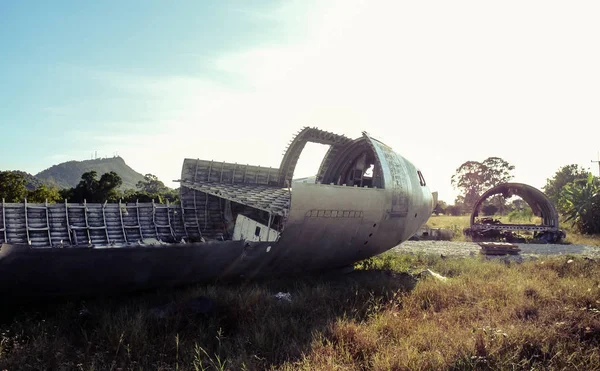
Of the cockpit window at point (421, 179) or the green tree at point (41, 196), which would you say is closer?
the cockpit window at point (421, 179)

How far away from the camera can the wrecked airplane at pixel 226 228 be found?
793cm

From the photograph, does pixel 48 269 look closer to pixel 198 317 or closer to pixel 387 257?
pixel 198 317

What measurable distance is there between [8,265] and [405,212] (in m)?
12.3

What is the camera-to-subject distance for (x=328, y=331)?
24.4 ft

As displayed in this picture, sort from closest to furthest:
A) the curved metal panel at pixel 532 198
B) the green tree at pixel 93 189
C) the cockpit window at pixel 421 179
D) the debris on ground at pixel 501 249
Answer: the cockpit window at pixel 421 179 < the debris on ground at pixel 501 249 < the curved metal panel at pixel 532 198 < the green tree at pixel 93 189

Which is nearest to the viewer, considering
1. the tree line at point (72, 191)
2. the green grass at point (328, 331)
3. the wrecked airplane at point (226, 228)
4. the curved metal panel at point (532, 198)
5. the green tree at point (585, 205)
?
the green grass at point (328, 331)

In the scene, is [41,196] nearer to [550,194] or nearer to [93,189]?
[93,189]

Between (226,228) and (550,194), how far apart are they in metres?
83.9

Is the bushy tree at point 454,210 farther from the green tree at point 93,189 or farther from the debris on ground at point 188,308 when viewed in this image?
the debris on ground at point 188,308

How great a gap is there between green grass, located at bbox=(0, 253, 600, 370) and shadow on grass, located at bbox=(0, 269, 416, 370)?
1.1 inches

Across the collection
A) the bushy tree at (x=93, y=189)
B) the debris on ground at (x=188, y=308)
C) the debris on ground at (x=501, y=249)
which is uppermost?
the bushy tree at (x=93, y=189)

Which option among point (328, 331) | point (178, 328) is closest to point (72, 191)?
point (178, 328)

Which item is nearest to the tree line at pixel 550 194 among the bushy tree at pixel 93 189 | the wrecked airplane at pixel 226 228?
the wrecked airplane at pixel 226 228

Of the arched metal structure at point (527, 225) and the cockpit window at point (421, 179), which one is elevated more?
the cockpit window at point (421, 179)
